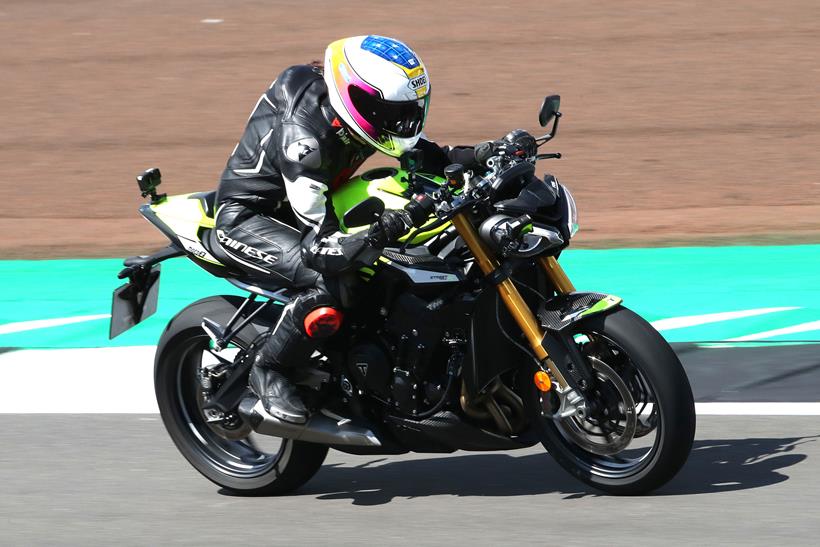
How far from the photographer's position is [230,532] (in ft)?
17.3

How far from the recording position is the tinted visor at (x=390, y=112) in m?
5.26

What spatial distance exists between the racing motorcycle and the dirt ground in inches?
217

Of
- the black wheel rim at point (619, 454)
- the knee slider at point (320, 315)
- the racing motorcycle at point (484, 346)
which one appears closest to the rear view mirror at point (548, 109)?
the racing motorcycle at point (484, 346)

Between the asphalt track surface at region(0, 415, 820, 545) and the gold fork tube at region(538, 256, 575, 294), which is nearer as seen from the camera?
the asphalt track surface at region(0, 415, 820, 545)

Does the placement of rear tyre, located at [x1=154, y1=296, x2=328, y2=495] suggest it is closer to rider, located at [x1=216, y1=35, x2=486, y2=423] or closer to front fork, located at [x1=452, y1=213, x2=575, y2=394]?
rider, located at [x1=216, y1=35, x2=486, y2=423]

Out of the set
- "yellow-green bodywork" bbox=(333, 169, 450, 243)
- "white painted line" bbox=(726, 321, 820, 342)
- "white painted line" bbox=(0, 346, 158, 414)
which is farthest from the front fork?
"white painted line" bbox=(726, 321, 820, 342)

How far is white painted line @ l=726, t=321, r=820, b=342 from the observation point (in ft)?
25.3

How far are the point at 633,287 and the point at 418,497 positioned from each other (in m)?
3.77

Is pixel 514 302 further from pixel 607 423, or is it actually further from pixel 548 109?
pixel 548 109

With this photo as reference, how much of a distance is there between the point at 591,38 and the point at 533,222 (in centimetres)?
1312

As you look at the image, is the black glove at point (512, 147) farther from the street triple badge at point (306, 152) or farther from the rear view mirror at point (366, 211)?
the street triple badge at point (306, 152)

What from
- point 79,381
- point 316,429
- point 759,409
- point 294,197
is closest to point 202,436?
point 316,429

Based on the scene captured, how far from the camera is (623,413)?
17.0ft

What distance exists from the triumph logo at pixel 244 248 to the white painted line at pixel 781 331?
3.09 metres
